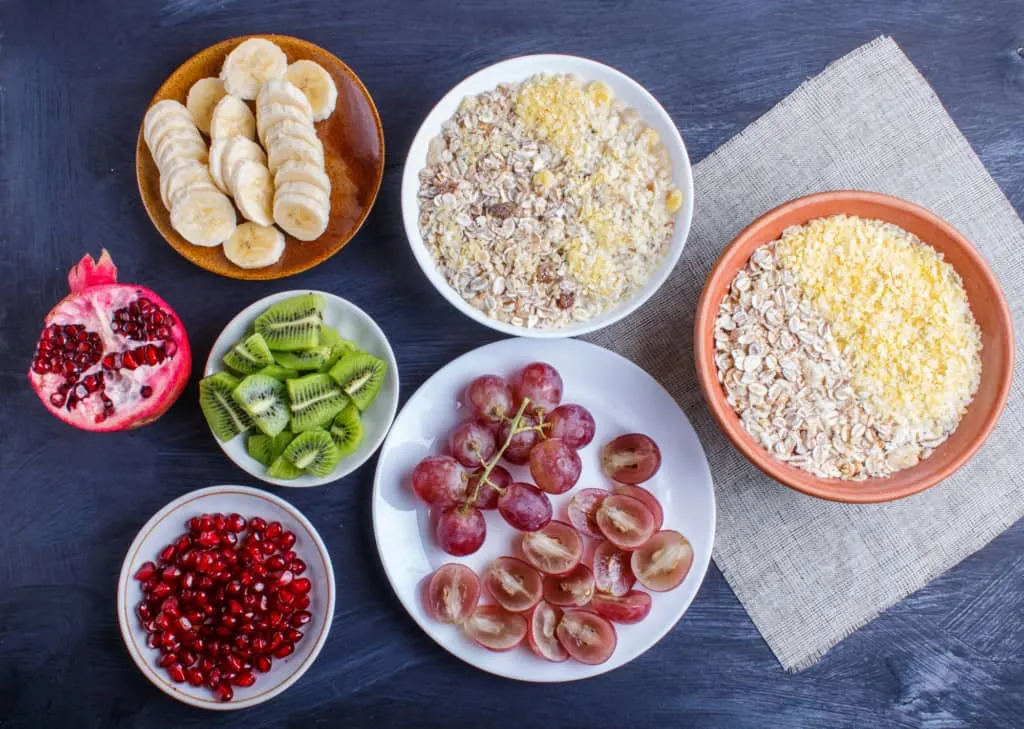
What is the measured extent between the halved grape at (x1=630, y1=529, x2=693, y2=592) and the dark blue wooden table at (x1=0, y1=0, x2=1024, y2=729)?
17 centimetres

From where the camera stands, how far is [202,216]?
1574 millimetres

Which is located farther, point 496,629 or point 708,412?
point 708,412

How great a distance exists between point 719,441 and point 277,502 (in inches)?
35.3

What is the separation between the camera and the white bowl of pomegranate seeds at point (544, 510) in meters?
1.55

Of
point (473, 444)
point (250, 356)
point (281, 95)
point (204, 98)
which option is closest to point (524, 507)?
point (473, 444)

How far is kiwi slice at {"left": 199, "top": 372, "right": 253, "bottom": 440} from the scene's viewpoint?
1.55 m

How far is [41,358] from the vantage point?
1.51 m

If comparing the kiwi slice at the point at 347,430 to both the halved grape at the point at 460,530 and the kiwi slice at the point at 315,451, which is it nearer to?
the kiwi slice at the point at 315,451

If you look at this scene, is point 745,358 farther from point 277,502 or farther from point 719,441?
point 277,502

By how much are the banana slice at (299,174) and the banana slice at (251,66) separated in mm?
191

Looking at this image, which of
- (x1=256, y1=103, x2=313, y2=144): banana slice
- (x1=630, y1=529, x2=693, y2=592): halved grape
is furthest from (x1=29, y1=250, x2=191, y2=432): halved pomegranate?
(x1=630, y1=529, x2=693, y2=592): halved grape

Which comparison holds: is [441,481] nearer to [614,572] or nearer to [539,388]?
[539,388]

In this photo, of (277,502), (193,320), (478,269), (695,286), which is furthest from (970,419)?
(193,320)

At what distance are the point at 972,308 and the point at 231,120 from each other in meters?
1.45
